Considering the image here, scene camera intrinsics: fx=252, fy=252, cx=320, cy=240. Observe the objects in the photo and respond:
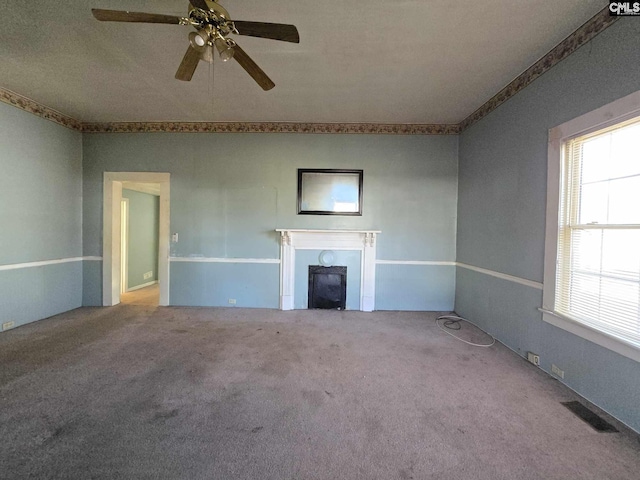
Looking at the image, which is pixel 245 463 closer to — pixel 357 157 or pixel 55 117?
pixel 357 157

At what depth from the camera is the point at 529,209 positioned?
2393 mm

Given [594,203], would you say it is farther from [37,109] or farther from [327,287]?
[37,109]

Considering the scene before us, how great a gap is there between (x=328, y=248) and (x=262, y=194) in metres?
1.29

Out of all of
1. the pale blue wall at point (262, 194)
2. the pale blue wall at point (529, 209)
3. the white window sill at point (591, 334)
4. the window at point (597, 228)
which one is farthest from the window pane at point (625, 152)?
the pale blue wall at point (262, 194)

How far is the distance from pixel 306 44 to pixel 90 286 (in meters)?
4.46

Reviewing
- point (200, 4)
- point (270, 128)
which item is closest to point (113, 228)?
point (270, 128)

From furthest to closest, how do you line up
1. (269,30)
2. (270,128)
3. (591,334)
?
(270,128) < (591,334) < (269,30)

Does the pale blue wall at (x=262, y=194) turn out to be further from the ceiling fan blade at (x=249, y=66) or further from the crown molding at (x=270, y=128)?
the ceiling fan blade at (x=249, y=66)

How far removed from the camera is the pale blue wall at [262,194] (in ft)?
12.3

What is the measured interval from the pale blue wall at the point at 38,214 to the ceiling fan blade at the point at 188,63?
266cm

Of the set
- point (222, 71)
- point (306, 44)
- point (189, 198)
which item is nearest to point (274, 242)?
point (189, 198)

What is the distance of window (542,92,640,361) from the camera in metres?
1.61

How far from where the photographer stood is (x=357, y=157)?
3.77 metres

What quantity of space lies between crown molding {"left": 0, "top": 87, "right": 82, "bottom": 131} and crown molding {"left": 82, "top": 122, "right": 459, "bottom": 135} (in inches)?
6.6
